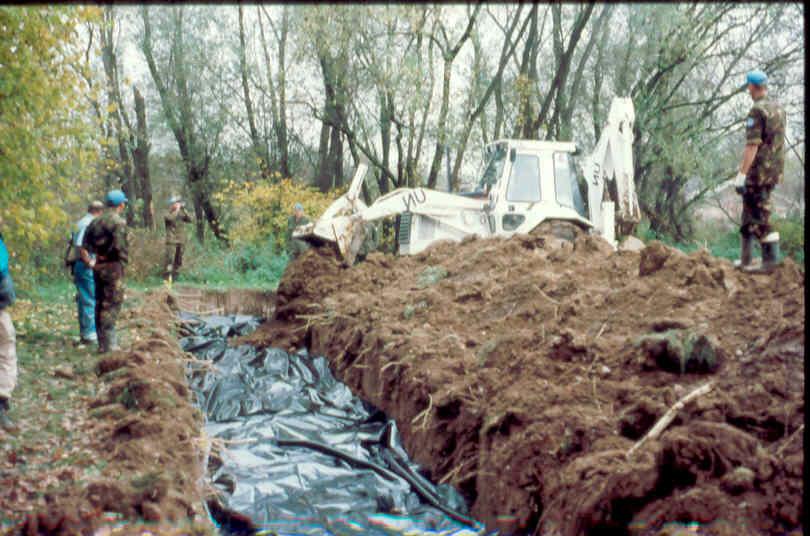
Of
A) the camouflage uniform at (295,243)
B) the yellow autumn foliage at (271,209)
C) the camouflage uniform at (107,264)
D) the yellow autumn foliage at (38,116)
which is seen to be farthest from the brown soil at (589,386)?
the yellow autumn foliage at (271,209)

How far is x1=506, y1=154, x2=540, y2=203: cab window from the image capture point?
12.3m

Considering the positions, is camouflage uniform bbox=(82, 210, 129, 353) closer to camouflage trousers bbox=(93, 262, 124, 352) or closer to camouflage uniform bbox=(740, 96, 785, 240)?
camouflage trousers bbox=(93, 262, 124, 352)

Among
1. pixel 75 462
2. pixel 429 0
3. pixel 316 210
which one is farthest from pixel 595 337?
pixel 316 210

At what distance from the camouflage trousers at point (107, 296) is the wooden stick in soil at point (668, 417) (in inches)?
241

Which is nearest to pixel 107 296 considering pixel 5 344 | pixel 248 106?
pixel 5 344

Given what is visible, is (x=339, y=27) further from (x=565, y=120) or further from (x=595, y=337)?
(x=595, y=337)

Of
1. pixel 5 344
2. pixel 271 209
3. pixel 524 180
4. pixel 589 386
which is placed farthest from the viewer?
pixel 271 209

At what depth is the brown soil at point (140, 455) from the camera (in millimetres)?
3783

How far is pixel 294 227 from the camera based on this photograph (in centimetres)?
1794

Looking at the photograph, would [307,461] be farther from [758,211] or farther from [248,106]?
[248,106]

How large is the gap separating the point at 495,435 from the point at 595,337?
53.2 inches

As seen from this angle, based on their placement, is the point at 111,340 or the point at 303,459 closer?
the point at 303,459

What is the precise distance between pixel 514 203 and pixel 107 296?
6.91 metres

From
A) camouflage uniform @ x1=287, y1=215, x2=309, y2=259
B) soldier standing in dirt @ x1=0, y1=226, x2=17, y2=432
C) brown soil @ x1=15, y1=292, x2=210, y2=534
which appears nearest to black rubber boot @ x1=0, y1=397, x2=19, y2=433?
soldier standing in dirt @ x1=0, y1=226, x2=17, y2=432
